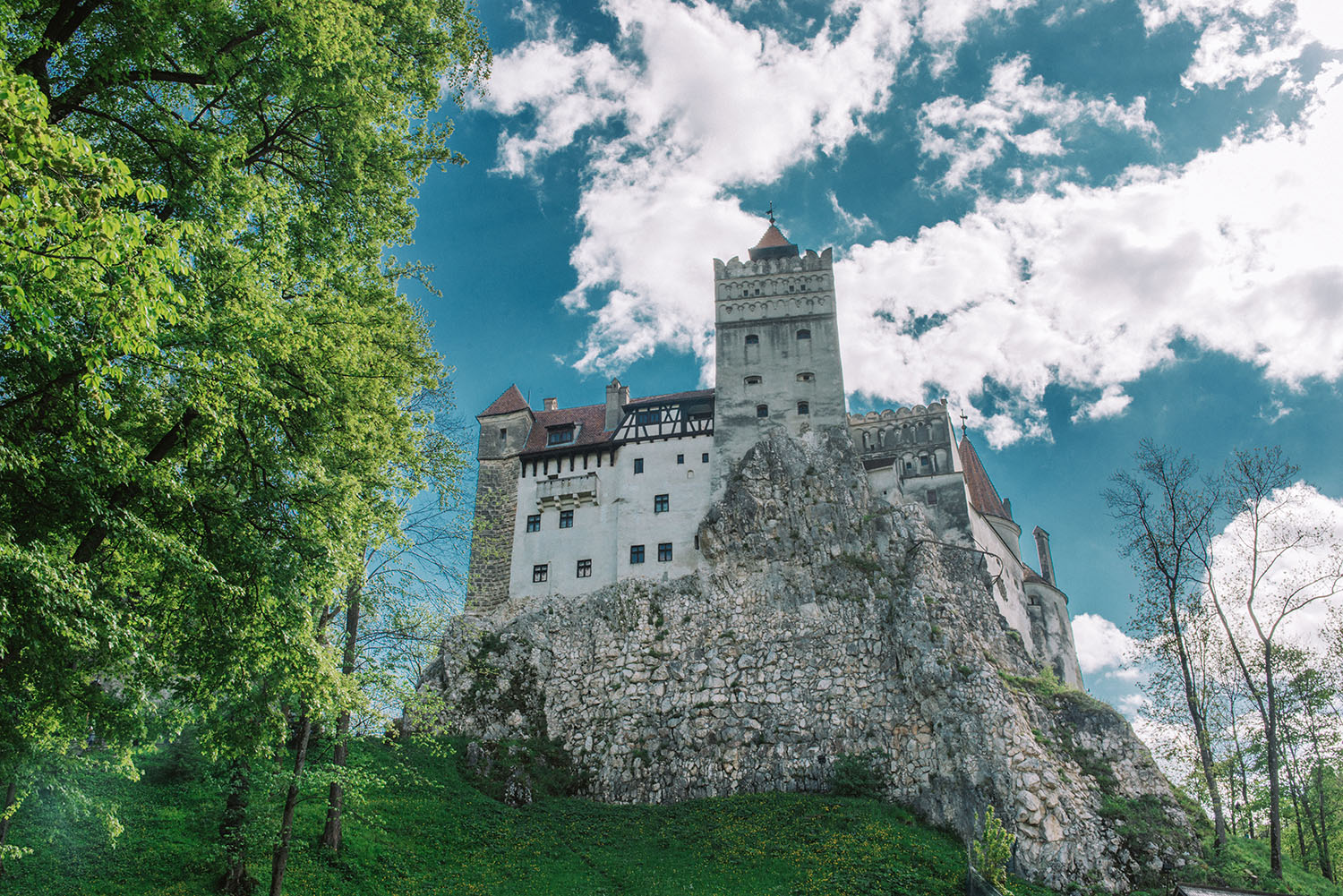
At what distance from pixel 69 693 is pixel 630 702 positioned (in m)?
25.5

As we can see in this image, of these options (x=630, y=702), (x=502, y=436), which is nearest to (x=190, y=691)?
(x=630, y=702)

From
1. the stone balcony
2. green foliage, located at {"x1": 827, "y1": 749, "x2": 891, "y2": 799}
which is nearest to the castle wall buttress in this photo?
the stone balcony

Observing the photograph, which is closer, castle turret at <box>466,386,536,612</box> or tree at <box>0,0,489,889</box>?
tree at <box>0,0,489,889</box>

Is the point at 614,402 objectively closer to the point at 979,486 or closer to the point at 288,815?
the point at 979,486

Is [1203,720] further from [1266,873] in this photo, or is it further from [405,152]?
[405,152]

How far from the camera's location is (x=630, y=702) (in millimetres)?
34406

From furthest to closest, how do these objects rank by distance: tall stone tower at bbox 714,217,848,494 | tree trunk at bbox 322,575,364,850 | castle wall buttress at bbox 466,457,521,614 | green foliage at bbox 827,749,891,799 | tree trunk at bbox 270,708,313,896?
1. tall stone tower at bbox 714,217,848,494
2. castle wall buttress at bbox 466,457,521,614
3. green foliage at bbox 827,749,891,799
4. tree trunk at bbox 322,575,364,850
5. tree trunk at bbox 270,708,313,896

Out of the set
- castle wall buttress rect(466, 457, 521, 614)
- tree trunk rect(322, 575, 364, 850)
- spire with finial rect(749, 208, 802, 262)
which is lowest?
tree trunk rect(322, 575, 364, 850)

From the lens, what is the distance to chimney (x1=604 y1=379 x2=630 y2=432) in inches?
1703

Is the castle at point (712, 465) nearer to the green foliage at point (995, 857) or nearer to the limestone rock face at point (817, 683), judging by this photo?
the limestone rock face at point (817, 683)

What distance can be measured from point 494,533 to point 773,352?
16.3 meters

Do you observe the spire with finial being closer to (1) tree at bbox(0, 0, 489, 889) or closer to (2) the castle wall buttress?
(2) the castle wall buttress

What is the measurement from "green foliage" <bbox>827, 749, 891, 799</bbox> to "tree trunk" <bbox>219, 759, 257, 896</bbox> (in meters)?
19.1

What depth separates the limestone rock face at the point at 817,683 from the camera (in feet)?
94.8
